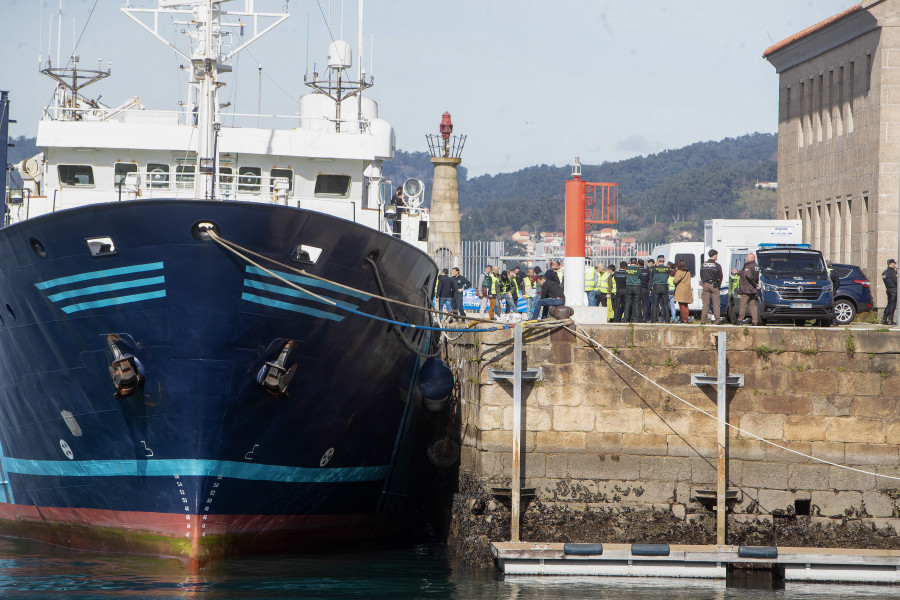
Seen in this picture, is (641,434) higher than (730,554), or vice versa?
(641,434)

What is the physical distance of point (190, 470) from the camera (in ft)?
42.4

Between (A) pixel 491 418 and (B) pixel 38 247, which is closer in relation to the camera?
(B) pixel 38 247

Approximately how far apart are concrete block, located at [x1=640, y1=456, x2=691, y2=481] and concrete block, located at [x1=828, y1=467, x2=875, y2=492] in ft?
6.04

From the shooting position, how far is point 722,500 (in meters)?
13.6

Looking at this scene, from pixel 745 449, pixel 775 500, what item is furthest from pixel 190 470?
pixel 775 500

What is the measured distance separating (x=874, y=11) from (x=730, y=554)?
64.3 feet

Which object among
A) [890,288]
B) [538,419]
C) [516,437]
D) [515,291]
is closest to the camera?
[516,437]

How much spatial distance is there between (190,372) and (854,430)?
27.8ft

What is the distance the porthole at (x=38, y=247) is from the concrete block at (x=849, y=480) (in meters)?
10.4

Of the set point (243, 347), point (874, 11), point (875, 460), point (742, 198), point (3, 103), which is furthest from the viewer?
point (742, 198)

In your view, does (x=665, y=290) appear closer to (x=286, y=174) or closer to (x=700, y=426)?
(x=700, y=426)

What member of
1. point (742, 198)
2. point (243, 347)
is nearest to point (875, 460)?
point (243, 347)

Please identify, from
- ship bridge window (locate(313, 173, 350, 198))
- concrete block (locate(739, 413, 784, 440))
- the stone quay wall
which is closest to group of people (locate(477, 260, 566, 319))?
ship bridge window (locate(313, 173, 350, 198))

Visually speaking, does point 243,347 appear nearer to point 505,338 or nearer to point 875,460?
point 505,338
